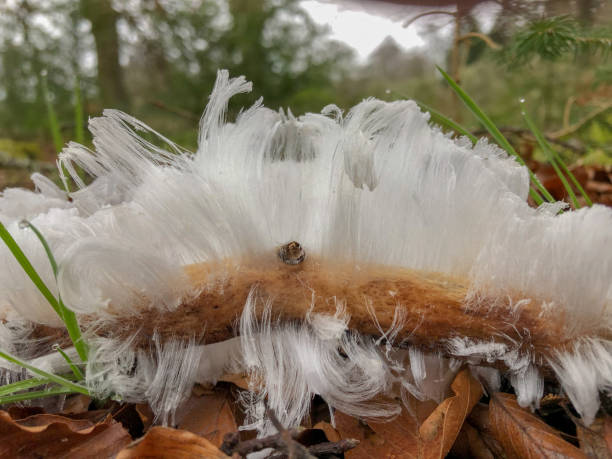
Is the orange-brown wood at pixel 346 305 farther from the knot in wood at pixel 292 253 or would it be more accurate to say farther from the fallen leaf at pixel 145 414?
the fallen leaf at pixel 145 414

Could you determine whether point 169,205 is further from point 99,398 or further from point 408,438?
point 408,438

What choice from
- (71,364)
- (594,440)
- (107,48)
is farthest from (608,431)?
(107,48)

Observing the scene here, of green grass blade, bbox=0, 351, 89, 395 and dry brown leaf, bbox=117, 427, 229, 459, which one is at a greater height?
green grass blade, bbox=0, 351, 89, 395

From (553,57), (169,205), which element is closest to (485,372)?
(169,205)

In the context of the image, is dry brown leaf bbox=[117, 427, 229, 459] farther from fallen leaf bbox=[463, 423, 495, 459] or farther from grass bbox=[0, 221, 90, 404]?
fallen leaf bbox=[463, 423, 495, 459]

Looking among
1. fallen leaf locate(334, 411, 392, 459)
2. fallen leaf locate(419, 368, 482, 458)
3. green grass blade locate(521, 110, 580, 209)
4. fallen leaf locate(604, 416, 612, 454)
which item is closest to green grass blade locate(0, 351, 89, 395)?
fallen leaf locate(334, 411, 392, 459)

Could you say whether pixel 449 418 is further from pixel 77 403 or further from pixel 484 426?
pixel 77 403
